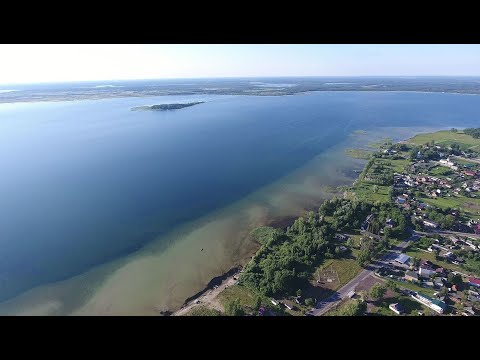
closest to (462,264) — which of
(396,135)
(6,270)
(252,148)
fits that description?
(6,270)

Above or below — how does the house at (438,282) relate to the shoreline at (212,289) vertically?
above

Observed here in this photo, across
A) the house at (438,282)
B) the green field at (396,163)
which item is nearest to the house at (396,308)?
the house at (438,282)

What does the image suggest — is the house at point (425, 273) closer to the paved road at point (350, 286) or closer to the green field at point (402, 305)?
the paved road at point (350, 286)

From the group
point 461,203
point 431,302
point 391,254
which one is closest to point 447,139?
point 461,203

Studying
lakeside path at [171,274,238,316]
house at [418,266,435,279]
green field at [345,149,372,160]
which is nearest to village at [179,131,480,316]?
house at [418,266,435,279]

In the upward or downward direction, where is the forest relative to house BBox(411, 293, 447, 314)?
upward

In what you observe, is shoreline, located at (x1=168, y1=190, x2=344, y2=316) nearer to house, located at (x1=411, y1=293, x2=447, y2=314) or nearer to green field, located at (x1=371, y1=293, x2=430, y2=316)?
green field, located at (x1=371, y1=293, x2=430, y2=316)
